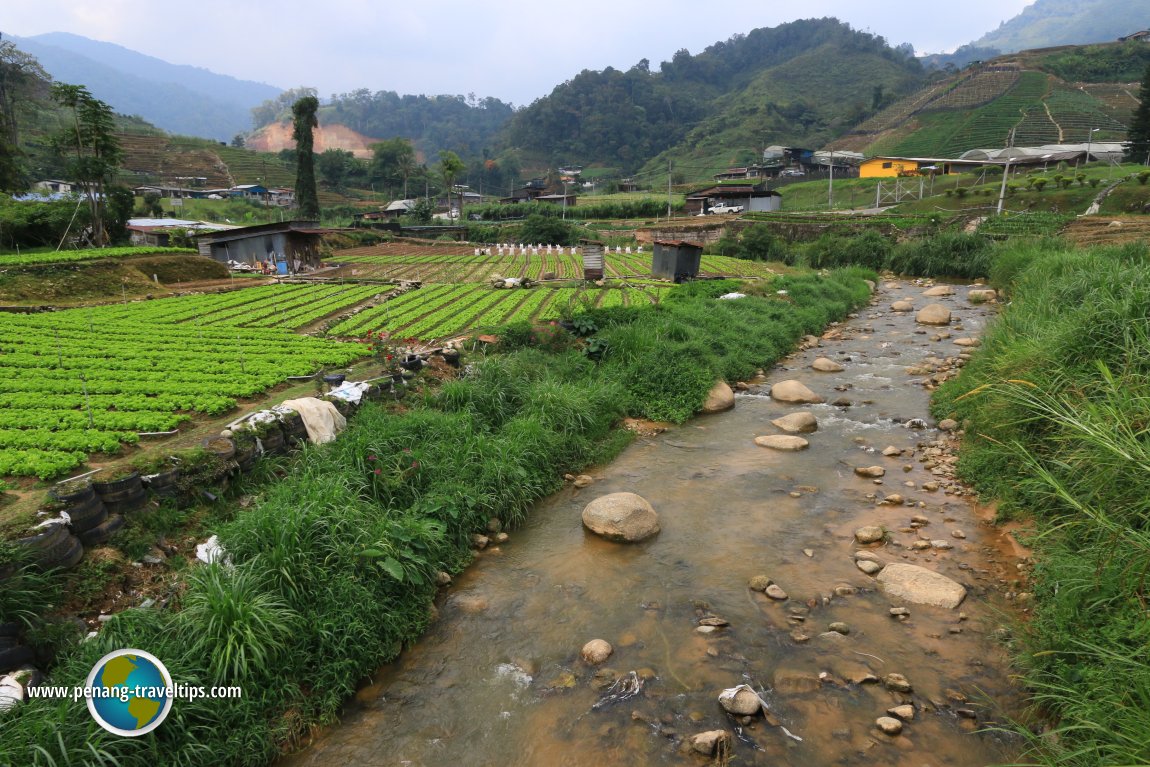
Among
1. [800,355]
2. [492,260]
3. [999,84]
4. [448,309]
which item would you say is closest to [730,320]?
[800,355]

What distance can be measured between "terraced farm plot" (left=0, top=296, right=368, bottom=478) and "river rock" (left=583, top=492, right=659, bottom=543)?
7392mm

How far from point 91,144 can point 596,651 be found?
43342 mm

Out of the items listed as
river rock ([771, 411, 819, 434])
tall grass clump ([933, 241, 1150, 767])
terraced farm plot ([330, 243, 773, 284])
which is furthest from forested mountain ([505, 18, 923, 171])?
tall grass clump ([933, 241, 1150, 767])

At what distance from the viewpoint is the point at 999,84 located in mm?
87125

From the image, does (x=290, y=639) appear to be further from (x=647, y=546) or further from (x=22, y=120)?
(x=22, y=120)

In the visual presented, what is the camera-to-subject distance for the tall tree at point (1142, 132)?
46.8 metres

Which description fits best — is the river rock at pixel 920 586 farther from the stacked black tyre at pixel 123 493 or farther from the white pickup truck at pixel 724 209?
the white pickup truck at pixel 724 209

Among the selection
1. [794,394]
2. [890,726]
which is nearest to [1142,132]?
[794,394]

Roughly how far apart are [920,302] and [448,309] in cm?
2233

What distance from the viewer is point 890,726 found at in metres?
6.34

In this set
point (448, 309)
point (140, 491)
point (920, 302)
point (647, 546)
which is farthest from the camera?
point (920, 302)

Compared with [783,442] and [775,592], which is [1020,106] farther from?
[775,592]

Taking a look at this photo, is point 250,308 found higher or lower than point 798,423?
higher

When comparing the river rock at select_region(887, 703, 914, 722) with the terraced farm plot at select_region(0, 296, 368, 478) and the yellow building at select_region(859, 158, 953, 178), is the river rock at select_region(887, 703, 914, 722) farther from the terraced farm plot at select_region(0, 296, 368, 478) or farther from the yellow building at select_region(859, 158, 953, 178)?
the yellow building at select_region(859, 158, 953, 178)
